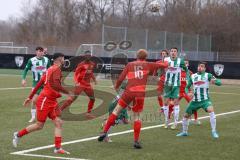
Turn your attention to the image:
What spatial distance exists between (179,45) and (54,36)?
3630 centimetres

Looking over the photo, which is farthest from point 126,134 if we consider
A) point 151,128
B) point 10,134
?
point 10,134

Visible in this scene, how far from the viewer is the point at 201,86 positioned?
41.4 feet

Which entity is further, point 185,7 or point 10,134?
point 185,7

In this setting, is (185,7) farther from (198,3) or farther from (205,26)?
(205,26)

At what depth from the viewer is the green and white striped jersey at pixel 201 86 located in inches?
496

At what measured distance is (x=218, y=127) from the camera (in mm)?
14555

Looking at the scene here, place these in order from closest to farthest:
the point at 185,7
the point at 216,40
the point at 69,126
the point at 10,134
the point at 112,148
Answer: the point at 112,148 → the point at 10,134 → the point at 69,126 → the point at 216,40 → the point at 185,7

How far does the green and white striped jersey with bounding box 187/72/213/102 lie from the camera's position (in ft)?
41.3

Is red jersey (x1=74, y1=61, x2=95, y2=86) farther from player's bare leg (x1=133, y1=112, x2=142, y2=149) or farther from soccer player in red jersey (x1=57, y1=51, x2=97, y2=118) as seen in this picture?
player's bare leg (x1=133, y1=112, x2=142, y2=149)

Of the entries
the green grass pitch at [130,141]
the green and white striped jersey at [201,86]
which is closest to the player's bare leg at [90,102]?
the green grass pitch at [130,141]

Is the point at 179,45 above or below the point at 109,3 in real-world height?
below

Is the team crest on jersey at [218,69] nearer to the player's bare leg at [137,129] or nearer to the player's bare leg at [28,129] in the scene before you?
the player's bare leg at [137,129]

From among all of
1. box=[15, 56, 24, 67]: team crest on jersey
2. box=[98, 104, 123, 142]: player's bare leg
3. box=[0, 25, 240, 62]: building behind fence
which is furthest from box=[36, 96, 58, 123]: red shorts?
box=[15, 56, 24, 67]: team crest on jersey

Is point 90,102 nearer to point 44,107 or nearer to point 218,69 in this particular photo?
point 44,107
